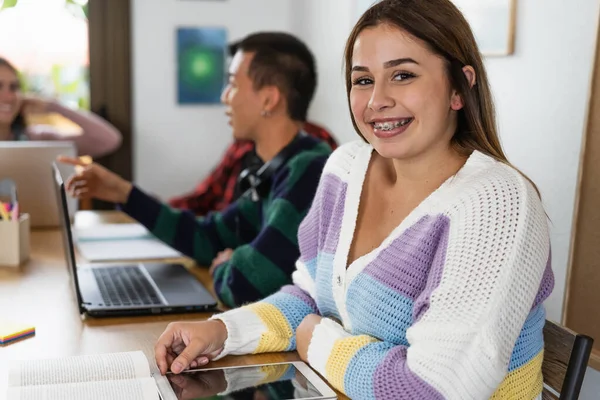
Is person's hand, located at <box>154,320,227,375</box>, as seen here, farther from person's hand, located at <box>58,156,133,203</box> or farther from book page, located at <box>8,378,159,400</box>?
person's hand, located at <box>58,156,133,203</box>

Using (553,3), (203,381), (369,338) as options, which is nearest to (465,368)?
(369,338)

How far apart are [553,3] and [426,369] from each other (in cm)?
125

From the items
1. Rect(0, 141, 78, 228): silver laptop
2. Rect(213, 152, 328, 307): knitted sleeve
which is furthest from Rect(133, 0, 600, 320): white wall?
Rect(0, 141, 78, 228): silver laptop

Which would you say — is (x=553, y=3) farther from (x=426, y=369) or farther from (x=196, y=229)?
(x=426, y=369)

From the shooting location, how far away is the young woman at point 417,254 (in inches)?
38.7

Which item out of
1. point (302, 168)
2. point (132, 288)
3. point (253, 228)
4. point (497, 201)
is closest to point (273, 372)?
point (497, 201)

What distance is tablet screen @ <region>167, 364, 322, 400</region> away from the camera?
1032 mm

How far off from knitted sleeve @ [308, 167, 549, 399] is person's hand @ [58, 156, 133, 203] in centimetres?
101

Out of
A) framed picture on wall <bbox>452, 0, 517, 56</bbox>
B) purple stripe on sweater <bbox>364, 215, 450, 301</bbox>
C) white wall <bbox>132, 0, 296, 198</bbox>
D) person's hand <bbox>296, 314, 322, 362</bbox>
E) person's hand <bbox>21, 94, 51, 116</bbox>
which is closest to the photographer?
purple stripe on sweater <bbox>364, 215, 450, 301</bbox>

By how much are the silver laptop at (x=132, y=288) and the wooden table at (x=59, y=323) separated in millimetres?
22

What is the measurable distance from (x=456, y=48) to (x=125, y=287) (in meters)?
0.87

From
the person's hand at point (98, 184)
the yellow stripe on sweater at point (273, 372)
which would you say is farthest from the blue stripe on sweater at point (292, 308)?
the person's hand at point (98, 184)

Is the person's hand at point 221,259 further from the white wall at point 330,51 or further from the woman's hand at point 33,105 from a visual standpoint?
the woman's hand at point 33,105

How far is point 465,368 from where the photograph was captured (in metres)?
0.95
